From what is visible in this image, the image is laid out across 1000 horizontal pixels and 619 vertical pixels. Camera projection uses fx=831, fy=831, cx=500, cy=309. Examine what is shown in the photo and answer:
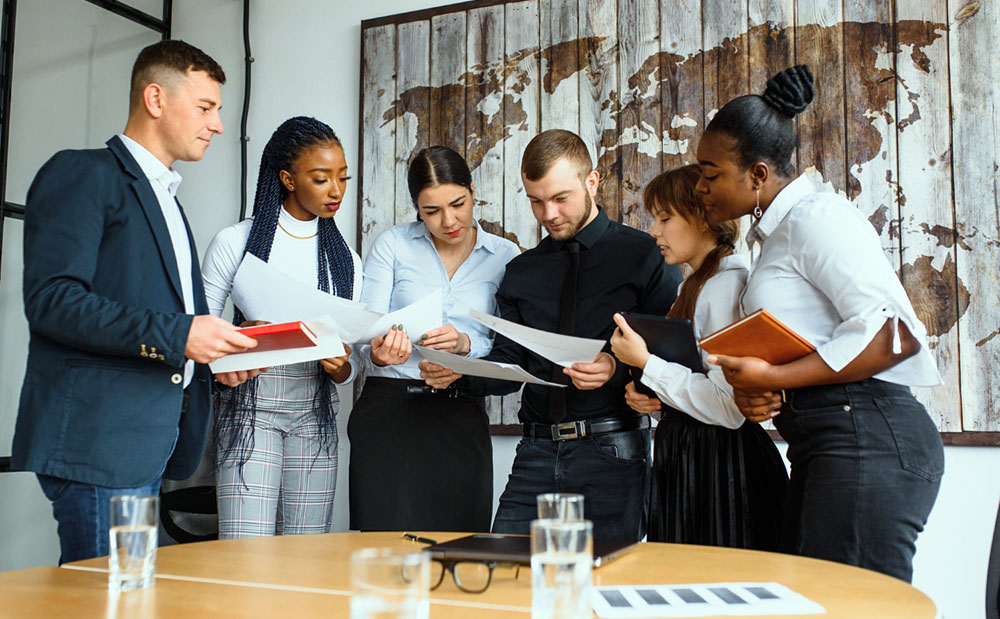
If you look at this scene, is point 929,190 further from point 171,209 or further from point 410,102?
point 171,209

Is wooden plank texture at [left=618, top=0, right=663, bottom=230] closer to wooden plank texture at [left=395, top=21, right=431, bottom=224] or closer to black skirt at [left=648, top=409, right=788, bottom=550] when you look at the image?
wooden plank texture at [left=395, top=21, right=431, bottom=224]

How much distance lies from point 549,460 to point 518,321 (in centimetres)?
43

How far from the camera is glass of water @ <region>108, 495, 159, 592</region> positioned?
3.53 feet

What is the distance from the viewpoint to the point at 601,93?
2951 mm

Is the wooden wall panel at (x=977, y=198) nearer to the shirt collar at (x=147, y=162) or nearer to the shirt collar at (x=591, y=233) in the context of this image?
the shirt collar at (x=591, y=233)

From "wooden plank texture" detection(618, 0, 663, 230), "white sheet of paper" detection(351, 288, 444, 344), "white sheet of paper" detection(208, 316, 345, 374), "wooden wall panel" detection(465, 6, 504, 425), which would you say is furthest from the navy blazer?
"wooden plank texture" detection(618, 0, 663, 230)

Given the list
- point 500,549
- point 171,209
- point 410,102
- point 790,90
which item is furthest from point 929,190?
point 171,209

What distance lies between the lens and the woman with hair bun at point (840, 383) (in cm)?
139

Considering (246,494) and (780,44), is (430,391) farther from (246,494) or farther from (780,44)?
(780,44)

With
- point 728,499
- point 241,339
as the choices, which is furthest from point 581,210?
point 241,339

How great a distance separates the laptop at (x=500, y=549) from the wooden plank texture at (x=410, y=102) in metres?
2.04

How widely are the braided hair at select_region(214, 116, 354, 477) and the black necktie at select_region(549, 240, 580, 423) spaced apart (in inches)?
24.3

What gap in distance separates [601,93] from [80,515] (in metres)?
2.14

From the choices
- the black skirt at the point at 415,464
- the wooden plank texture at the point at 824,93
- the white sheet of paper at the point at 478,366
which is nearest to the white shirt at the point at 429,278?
the black skirt at the point at 415,464
